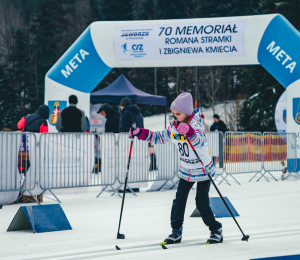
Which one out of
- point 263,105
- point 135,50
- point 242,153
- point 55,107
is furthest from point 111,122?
point 263,105

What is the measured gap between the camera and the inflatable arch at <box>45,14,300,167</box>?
11664mm

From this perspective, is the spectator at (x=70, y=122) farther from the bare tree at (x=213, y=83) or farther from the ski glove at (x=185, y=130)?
the bare tree at (x=213, y=83)

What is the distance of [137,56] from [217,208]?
7.11 m

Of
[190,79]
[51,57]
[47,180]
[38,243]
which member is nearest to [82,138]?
[47,180]

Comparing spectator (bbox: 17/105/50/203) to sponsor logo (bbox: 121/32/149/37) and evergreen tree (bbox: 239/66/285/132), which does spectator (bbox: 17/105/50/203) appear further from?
evergreen tree (bbox: 239/66/285/132)

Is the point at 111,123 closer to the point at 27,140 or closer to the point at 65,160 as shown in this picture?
the point at 65,160

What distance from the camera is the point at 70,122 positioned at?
382 inches

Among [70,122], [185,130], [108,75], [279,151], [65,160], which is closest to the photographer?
[185,130]

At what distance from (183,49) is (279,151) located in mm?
3994

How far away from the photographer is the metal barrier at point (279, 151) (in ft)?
39.7

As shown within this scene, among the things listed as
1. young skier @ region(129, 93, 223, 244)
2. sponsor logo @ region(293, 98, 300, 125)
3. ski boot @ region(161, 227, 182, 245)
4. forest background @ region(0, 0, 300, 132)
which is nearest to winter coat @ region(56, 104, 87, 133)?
young skier @ region(129, 93, 223, 244)

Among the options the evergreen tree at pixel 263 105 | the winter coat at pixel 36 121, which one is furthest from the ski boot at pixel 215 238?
the evergreen tree at pixel 263 105

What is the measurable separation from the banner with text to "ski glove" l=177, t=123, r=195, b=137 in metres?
8.14

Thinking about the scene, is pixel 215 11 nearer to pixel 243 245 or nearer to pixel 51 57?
pixel 51 57
